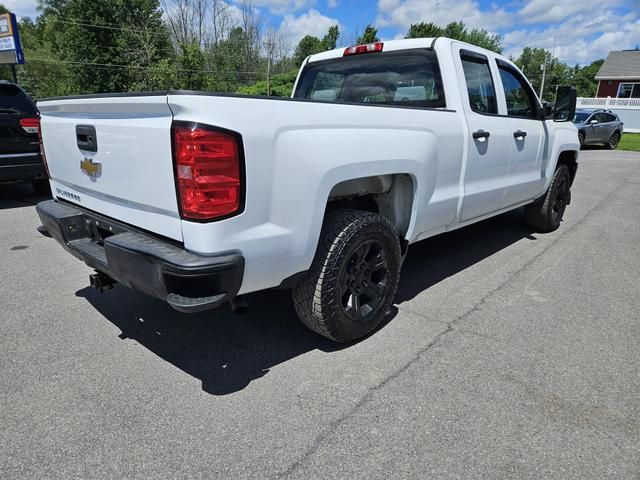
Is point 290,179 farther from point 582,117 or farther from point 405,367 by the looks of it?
point 582,117

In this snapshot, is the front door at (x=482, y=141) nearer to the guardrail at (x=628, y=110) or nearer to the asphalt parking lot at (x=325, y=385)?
the asphalt parking lot at (x=325, y=385)

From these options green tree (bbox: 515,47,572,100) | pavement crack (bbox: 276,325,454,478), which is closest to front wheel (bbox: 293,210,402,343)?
pavement crack (bbox: 276,325,454,478)

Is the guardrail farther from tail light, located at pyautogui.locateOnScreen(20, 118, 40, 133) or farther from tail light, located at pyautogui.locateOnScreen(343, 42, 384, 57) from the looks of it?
tail light, located at pyautogui.locateOnScreen(20, 118, 40, 133)

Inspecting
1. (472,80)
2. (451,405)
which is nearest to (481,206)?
(472,80)

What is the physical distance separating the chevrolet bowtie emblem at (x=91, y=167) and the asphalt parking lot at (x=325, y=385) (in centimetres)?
115

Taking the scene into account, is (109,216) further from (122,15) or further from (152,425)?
(122,15)

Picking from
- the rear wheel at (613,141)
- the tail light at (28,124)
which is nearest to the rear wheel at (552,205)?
the tail light at (28,124)

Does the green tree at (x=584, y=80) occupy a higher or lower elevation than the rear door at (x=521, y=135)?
higher

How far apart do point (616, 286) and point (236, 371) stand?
11.6ft

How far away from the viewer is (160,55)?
4125 cm

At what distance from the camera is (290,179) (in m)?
2.28

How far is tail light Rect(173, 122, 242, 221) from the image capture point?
1.98m

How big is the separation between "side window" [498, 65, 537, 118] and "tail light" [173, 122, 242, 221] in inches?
129

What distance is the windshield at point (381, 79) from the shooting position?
143 inches
